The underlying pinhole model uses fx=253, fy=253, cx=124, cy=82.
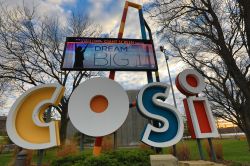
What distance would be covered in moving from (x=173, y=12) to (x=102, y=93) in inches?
220

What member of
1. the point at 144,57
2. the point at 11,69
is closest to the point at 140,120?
the point at 11,69

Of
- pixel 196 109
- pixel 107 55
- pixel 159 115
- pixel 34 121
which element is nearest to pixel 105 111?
pixel 159 115

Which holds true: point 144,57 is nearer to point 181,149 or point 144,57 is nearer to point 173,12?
point 173,12

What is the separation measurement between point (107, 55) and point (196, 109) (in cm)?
466

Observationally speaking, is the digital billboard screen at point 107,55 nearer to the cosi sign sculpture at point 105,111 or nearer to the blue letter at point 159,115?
the cosi sign sculpture at point 105,111

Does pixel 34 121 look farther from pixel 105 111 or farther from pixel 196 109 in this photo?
pixel 196 109

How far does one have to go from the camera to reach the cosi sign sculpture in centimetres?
937

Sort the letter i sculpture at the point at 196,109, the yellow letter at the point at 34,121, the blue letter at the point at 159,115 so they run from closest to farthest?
1. the yellow letter at the point at 34,121
2. the blue letter at the point at 159,115
3. the letter i sculpture at the point at 196,109

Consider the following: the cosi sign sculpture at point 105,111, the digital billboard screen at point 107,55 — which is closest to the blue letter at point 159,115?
the cosi sign sculpture at point 105,111

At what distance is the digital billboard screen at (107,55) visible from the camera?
11.5 metres

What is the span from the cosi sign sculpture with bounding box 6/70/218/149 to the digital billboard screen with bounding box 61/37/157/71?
1326mm

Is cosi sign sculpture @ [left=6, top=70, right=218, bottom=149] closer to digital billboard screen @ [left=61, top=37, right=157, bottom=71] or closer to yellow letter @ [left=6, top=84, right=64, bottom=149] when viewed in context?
yellow letter @ [left=6, top=84, right=64, bottom=149]

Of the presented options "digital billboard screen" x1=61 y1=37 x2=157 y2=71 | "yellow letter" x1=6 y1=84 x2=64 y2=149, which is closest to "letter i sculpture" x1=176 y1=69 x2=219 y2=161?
"digital billboard screen" x1=61 y1=37 x2=157 y2=71

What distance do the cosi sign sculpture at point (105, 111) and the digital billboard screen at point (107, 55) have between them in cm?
133
